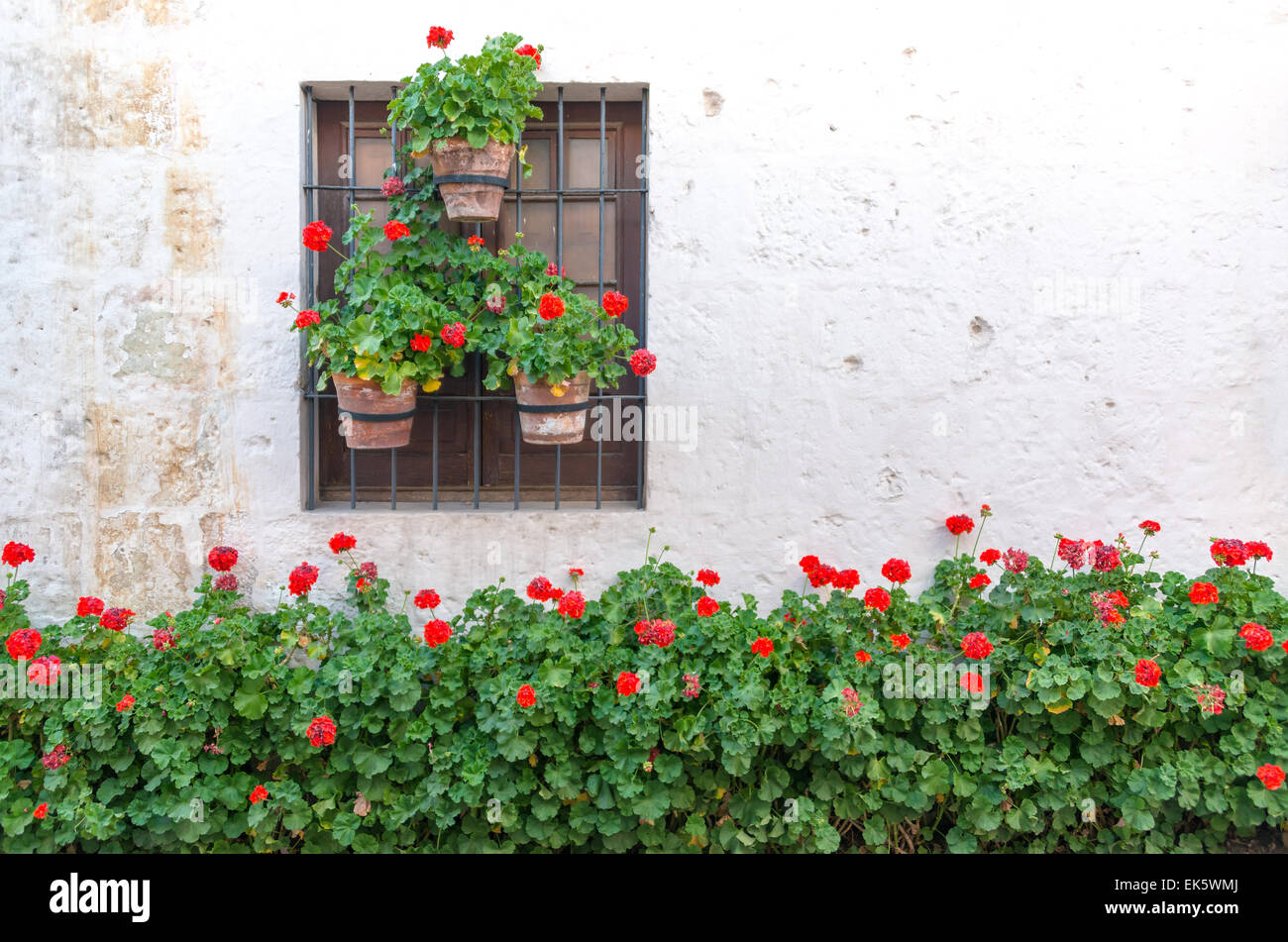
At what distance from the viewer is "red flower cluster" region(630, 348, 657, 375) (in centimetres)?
272

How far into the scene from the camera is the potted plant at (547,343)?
2.69 meters

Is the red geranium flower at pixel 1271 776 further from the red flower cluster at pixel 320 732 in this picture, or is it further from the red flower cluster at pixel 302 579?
the red flower cluster at pixel 302 579

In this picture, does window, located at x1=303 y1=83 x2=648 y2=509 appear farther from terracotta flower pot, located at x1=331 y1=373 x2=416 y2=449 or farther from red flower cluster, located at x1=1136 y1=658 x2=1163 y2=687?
red flower cluster, located at x1=1136 y1=658 x2=1163 y2=687

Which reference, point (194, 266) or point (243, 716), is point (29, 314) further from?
point (243, 716)

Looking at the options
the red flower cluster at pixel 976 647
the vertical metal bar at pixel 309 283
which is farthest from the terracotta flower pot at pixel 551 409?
the red flower cluster at pixel 976 647

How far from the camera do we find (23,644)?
2582 mm

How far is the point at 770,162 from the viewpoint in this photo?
2.93 meters

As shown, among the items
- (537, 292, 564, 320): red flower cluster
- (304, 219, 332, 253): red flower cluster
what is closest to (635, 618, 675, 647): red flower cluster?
(537, 292, 564, 320): red flower cluster

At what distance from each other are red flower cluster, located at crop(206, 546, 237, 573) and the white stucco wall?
0.19 meters

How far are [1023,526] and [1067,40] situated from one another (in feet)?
5.47

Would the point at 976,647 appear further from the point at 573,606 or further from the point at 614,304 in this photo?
the point at 614,304

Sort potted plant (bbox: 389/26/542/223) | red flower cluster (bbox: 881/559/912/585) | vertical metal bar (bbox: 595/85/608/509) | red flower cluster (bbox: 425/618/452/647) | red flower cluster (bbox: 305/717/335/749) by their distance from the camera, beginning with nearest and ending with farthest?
1. red flower cluster (bbox: 305/717/335/749)
2. red flower cluster (bbox: 425/618/452/647)
3. potted plant (bbox: 389/26/542/223)
4. red flower cluster (bbox: 881/559/912/585)
5. vertical metal bar (bbox: 595/85/608/509)

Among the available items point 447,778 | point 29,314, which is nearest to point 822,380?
point 447,778

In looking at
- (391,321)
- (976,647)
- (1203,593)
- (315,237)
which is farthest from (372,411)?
(1203,593)
